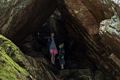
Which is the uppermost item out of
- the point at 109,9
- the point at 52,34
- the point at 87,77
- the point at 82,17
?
the point at 109,9

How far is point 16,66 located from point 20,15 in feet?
15.5

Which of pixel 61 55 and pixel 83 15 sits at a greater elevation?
pixel 83 15

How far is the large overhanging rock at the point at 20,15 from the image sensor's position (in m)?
14.2

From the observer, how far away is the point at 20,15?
1468cm

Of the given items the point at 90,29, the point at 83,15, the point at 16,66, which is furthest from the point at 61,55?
the point at 16,66

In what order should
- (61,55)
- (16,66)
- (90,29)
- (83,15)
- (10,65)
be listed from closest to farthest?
(10,65), (16,66), (83,15), (90,29), (61,55)

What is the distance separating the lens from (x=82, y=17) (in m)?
14.5

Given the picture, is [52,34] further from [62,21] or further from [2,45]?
[2,45]

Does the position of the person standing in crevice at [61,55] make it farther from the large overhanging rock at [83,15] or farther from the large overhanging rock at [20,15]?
the large overhanging rock at [83,15]

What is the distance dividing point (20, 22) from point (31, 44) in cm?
394

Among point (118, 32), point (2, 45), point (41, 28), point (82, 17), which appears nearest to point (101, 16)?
point (82, 17)

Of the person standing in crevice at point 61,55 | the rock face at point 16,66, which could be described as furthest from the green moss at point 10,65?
the person standing in crevice at point 61,55

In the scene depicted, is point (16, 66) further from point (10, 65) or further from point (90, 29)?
point (90, 29)

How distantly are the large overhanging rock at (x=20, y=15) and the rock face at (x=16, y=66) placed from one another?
2.39 metres
